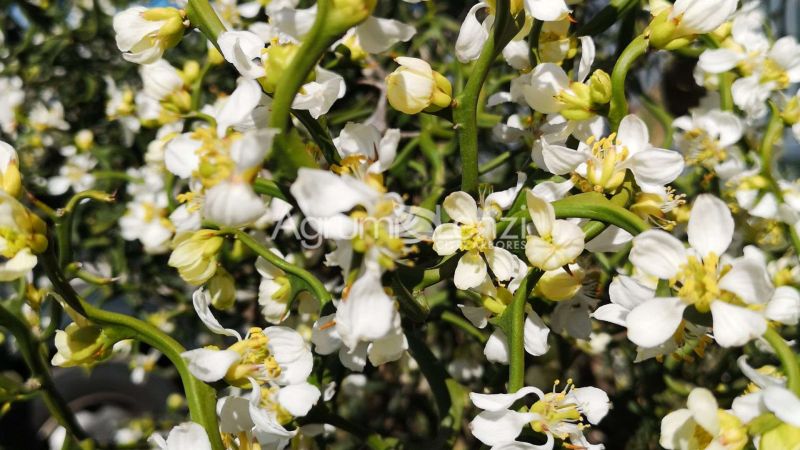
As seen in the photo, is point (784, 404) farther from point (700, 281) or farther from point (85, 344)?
point (85, 344)

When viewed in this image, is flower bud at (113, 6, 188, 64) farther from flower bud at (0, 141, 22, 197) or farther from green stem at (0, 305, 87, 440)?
green stem at (0, 305, 87, 440)

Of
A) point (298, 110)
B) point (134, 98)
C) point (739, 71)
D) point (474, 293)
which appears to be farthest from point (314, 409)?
point (134, 98)

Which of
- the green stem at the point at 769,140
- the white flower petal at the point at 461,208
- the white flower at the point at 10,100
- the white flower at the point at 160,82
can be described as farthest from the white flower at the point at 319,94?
the white flower at the point at 10,100

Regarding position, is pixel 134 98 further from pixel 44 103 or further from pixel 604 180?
pixel 604 180

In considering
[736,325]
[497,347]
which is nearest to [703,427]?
[736,325]

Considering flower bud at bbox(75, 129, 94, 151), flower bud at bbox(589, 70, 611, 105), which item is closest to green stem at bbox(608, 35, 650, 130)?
flower bud at bbox(589, 70, 611, 105)

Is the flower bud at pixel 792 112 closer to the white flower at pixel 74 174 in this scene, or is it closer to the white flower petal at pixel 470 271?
the white flower petal at pixel 470 271
